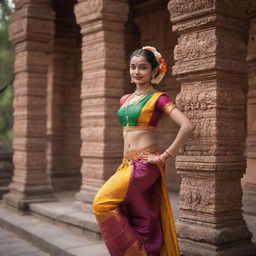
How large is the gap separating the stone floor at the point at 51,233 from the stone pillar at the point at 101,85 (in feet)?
1.60

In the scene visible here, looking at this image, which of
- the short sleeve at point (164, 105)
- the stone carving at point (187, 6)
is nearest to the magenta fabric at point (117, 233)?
the short sleeve at point (164, 105)

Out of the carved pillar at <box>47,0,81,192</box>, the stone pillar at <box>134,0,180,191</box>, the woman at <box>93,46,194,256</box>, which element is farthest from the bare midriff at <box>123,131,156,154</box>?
the carved pillar at <box>47,0,81,192</box>

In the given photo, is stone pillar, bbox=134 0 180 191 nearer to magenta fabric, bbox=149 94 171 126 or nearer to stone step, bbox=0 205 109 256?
Answer: stone step, bbox=0 205 109 256

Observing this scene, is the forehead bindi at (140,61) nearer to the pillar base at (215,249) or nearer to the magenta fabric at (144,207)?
the magenta fabric at (144,207)

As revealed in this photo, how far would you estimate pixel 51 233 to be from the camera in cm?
645

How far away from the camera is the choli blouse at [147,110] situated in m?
3.86

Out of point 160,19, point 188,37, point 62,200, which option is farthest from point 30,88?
point 188,37

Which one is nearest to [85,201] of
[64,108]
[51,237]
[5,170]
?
[51,237]

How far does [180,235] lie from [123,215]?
Answer: 2.48 ft

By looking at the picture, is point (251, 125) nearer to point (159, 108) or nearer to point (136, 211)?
point (159, 108)

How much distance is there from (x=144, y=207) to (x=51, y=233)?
2.95 meters

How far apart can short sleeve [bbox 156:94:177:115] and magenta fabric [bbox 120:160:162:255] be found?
0.50 m

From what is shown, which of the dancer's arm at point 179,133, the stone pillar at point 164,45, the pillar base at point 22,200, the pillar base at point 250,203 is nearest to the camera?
the dancer's arm at point 179,133

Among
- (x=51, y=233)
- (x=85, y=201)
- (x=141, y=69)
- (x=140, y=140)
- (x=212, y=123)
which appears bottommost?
(x=51, y=233)
